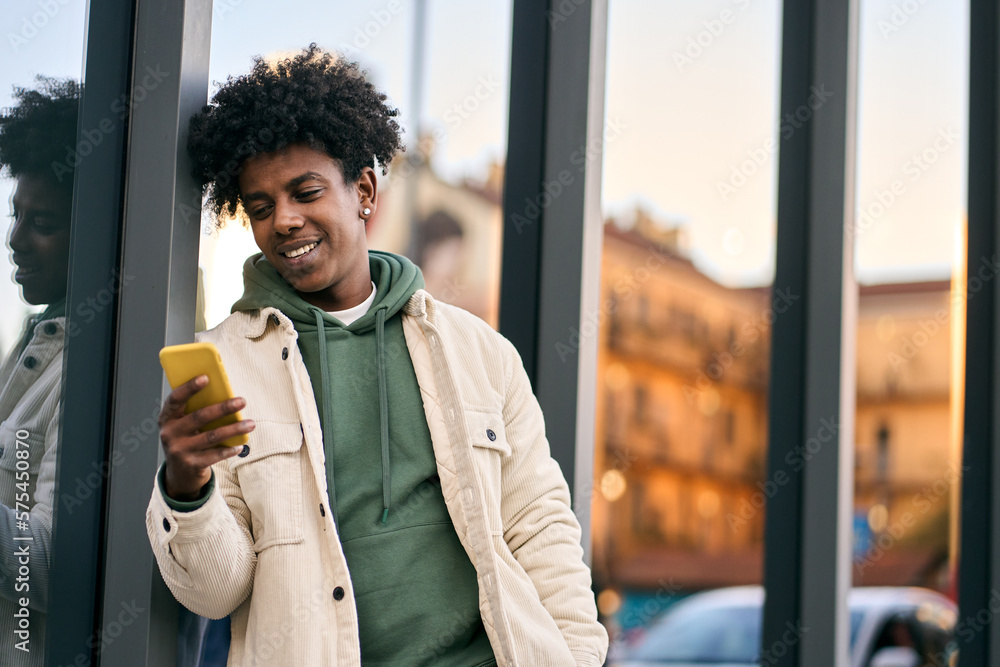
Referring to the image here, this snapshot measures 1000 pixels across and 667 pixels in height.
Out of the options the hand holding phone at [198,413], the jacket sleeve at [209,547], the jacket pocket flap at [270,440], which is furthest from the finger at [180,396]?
the jacket pocket flap at [270,440]

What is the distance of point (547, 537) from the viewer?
5.90ft

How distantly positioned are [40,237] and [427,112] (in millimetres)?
1694

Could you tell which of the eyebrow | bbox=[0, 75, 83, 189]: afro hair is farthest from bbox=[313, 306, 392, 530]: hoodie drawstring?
bbox=[0, 75, 83, 189]: afro hair

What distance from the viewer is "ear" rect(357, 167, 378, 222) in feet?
6.35

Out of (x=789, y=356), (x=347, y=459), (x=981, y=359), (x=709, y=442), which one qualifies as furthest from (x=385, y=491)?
(x=709, y=442)

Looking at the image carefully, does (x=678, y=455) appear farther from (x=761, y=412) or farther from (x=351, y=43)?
(x=351, y=43)

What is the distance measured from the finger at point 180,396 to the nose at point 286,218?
0.46 m

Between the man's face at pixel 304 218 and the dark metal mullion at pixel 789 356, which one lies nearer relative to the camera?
the man's face at pixel 304 218

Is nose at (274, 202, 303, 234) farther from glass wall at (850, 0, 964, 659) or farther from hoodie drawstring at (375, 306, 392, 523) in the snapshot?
glass wall at (850, 0, 964, 659)

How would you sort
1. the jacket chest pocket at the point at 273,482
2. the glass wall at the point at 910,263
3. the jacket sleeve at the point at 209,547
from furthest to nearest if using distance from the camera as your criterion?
the glass wall at the point at 910,263, the jacket chest pocket at the point at 273,482, the jacket sleeve at the point at 209,547

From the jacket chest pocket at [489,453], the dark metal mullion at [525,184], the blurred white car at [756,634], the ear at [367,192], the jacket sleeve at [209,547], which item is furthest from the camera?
the blurred white car at [756,634]

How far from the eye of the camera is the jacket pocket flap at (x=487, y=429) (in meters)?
1.74

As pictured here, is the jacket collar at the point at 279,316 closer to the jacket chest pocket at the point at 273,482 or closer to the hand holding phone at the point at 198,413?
the jacket chest pocket at the point at 273,482

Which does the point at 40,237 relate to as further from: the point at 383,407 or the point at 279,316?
the point at 383,407
